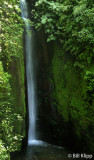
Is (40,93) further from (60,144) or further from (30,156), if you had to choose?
(30,156)

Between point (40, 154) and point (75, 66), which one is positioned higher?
point (75, 66)

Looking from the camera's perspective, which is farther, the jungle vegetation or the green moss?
the green moss

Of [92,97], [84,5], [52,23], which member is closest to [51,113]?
[92,97]

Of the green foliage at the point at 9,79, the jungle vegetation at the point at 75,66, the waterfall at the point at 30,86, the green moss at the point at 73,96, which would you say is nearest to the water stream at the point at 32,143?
the waterfall at the point at 30,86

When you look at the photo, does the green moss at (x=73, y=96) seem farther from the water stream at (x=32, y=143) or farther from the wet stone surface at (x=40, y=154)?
the water stream at (x=32, y=143)

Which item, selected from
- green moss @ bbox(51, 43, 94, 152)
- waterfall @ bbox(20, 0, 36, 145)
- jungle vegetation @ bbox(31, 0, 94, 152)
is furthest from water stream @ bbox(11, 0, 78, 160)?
green moss @ bbox(51, 43, 94, 152)

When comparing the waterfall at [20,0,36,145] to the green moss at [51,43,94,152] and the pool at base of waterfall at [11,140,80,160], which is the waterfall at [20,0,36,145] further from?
the green moss at [51,43,94,152]

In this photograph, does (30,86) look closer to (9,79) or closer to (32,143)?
(32,143)

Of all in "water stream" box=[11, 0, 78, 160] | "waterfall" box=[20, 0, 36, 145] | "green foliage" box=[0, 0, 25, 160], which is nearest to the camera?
"green foliage" box=[0, 0, 25, 160]

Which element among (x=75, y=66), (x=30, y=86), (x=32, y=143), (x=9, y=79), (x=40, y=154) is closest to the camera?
(x=9, y=79)

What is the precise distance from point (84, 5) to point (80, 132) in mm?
5838

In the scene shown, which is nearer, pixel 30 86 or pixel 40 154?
pixel 40 154

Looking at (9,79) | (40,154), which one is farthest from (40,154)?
(9,79)

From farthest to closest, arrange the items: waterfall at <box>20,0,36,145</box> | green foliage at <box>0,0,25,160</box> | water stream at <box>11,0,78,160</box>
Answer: waterfall at <box>20,0,36,145</box>
water stream at <box>11,0,78,160</box>
green foliage at <box>0,0,25,160</box>
